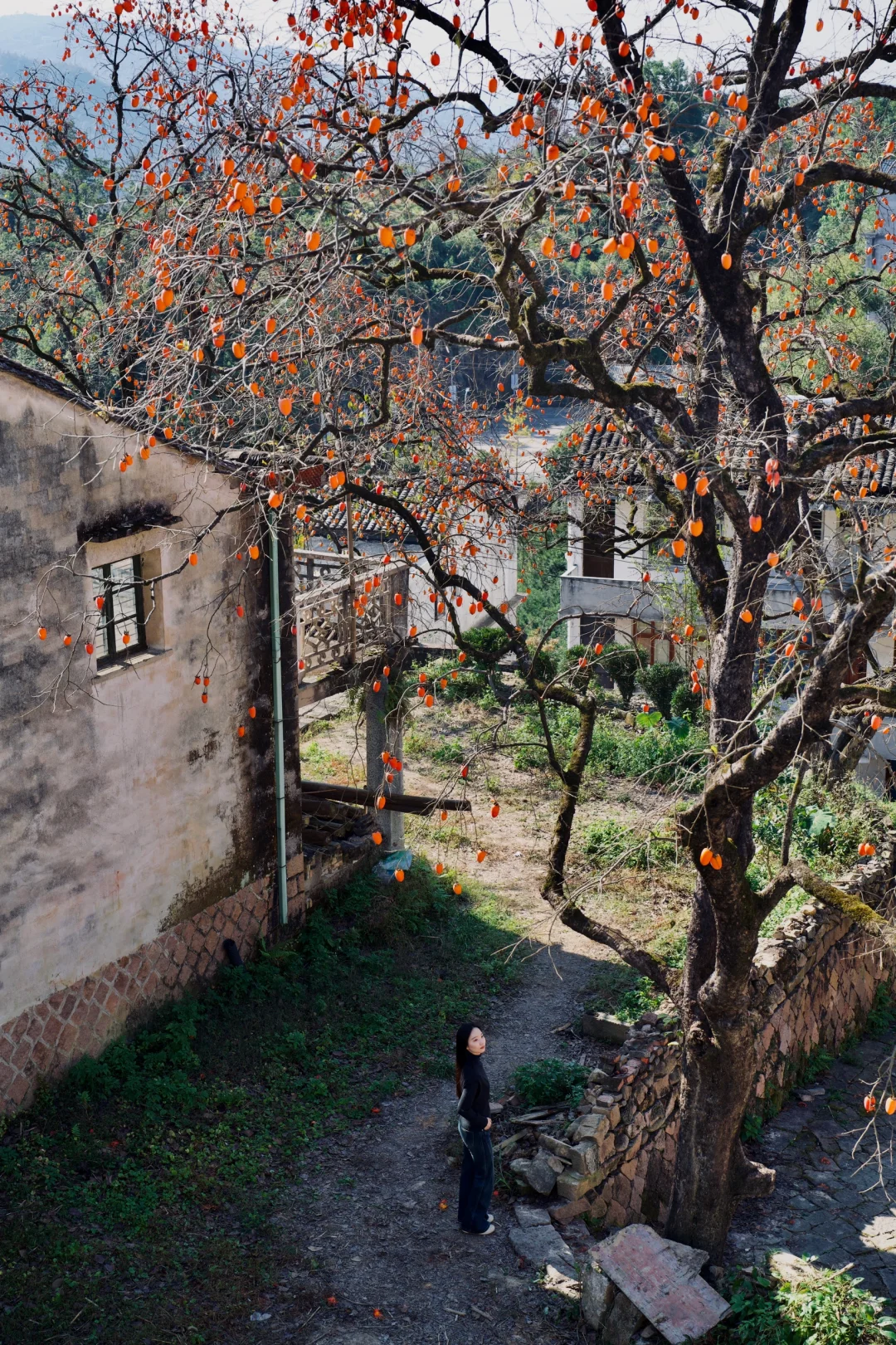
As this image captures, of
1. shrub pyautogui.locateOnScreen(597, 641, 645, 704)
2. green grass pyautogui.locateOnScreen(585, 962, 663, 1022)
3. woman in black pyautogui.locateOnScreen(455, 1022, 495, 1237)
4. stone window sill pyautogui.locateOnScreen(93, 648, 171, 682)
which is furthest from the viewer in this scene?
shrub pyautogui.locateOnScreen(597, 641, 645, 704)

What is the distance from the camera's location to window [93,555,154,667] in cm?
1120

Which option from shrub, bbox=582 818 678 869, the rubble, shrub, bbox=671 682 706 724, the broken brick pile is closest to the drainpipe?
the broken brick pile

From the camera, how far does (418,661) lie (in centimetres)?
2595

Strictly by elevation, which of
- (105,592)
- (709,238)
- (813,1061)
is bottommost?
(813,1061)

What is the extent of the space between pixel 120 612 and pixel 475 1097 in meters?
5.58

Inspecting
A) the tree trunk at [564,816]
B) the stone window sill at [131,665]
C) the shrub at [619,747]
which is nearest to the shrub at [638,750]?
the shrub at [619,747]

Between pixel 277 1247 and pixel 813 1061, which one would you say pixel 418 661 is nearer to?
pixel 813 1061

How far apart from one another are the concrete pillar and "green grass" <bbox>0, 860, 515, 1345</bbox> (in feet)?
3.28

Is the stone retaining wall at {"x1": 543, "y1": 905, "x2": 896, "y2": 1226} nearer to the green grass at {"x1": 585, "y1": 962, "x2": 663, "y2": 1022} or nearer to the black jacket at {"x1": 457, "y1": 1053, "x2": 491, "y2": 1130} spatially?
the green grass at {"x1": 585, "y1": 962, "x2": 663, "y2": 1022}

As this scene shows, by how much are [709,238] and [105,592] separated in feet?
20.0

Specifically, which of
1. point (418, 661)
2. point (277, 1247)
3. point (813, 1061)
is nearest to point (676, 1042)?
point (813, 1061)

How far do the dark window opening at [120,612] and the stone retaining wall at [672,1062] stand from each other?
5898 millimetres

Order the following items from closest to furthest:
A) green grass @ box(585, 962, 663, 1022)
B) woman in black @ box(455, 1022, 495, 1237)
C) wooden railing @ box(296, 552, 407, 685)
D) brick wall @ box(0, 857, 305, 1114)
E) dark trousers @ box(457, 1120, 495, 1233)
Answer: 1. woman in black @ box(455, 1022, 495, 1237)
2. dark trousers @ box(457, 1120, 495, 1233)
3. brick wall @ box(0, 857, 305, 1114)
4. green grass @ box(585, 962, 663, 1022)
5. wooden railing @ box(296, 552, 407, 685)

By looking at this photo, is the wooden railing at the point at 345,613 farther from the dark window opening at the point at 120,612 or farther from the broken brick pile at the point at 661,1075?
the broken brick pile at the point at 661,1075
